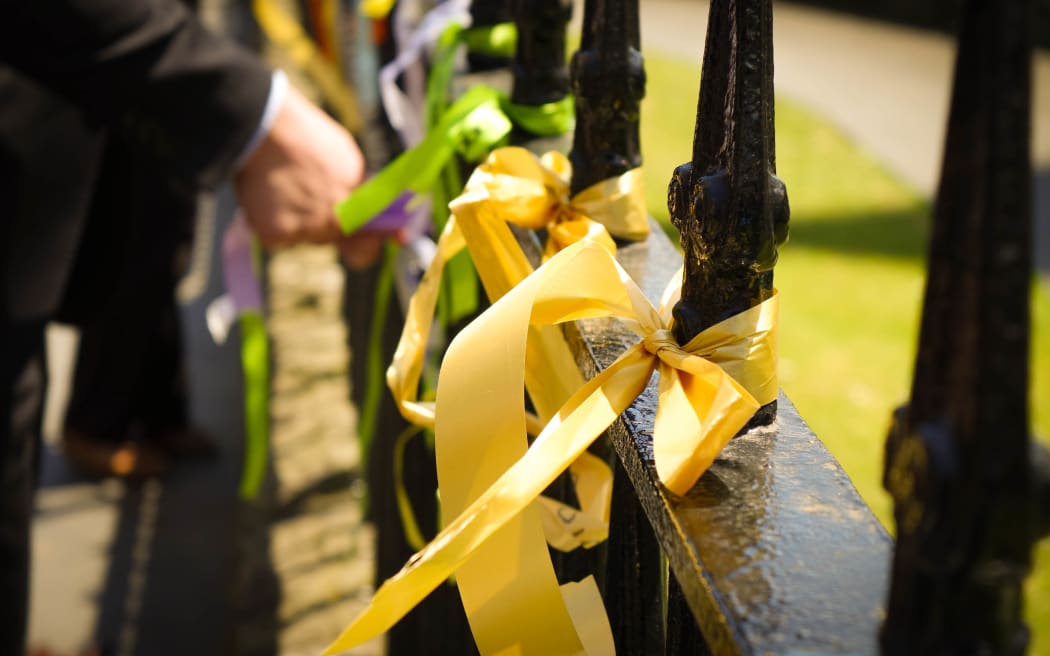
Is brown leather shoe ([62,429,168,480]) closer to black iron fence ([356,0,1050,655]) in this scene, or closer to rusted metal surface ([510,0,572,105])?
rusted metal surface ([510,0,572,105])

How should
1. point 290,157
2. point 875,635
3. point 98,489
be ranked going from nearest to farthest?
1. point 875,635
2. point 290,157
3. point 98,489

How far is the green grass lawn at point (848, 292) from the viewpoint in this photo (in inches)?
156

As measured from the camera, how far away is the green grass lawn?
3.97 m

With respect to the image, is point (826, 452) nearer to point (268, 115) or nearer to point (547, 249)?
point (547, 249)

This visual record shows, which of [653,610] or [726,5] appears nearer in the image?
[726,5]

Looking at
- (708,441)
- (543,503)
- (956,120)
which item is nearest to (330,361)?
(543,503)

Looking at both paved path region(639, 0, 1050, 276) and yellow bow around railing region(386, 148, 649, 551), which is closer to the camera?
yellow bow around railing region(386, 148, 649, 551)

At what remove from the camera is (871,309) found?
4980mm

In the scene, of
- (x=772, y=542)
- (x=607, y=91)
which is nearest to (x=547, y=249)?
(x=607, y=91)

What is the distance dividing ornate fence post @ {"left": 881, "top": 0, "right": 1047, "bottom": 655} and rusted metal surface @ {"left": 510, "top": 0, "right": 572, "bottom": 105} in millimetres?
1012

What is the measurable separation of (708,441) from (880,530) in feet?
0.41

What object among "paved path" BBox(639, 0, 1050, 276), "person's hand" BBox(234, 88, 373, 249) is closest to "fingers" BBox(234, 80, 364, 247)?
"person's hand" BBox(234, 88, 373, 249)

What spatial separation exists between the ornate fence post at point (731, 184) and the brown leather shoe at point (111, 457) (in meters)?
3.28

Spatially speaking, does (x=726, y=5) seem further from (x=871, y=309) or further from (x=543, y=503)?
(x=871, y=309)
